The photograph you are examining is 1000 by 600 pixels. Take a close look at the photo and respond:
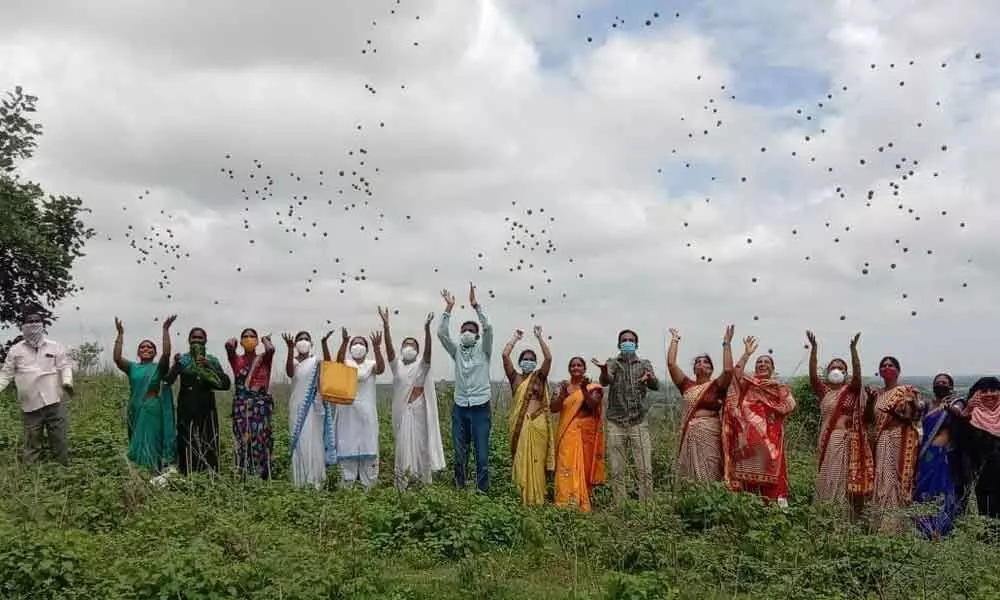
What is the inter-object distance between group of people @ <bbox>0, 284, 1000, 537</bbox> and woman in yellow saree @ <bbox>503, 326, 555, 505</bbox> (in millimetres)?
15

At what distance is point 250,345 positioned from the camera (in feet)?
33.1

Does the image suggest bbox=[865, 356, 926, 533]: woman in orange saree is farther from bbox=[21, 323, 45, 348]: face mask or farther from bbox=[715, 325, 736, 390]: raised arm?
bbox=[21, 323, 45, 348]: face mask

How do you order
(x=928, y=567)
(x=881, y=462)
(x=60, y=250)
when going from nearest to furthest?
(x=928, y=567) < (x=881, y=462) < (x=60, y=250)

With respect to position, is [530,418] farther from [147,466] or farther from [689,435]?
[147,466]

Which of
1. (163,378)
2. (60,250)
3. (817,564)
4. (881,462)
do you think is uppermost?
(60,250)

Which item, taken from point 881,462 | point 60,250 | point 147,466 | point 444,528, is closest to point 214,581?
point 444,528

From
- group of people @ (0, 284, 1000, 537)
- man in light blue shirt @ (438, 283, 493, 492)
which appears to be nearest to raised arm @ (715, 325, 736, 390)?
group of people @ (0, 284, 1000, 537)

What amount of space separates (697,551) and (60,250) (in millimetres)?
11713

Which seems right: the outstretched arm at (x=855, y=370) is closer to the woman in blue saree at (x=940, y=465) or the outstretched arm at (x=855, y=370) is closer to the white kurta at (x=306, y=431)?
the woman in blue saree at (x=940, y=465)

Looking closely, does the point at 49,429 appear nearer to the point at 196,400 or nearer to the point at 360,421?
the point at 196,400

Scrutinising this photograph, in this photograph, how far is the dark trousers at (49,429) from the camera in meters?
10.1

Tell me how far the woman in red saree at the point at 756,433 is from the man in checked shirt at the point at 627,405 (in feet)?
2.71

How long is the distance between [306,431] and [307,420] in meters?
0.13

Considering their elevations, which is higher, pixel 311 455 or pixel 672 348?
pixel 672 348
